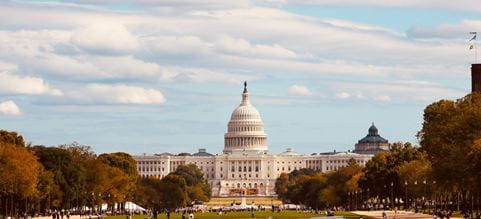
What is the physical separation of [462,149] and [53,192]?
5267cm

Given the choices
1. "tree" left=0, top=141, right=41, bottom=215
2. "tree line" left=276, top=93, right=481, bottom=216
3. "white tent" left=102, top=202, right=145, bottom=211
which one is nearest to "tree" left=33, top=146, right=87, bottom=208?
"tree" left=0, top=141, right=41, bottom=215

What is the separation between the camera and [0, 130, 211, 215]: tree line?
11438 cm

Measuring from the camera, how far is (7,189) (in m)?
114

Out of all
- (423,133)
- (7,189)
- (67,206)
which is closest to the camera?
(7,189)

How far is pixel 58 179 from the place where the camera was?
465ft

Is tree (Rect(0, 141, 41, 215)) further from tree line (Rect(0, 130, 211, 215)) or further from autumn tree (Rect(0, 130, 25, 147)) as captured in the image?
autumn tree (Rect(0, 130, 25, 147))


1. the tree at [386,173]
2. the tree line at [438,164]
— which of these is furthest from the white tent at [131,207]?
the tree at [386,173]

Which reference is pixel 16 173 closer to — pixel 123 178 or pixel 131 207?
pixel 123 178

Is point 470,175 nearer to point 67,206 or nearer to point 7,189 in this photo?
point 7,189

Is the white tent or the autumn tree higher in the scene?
the autumn tree

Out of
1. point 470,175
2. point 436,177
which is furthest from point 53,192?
point 470,175

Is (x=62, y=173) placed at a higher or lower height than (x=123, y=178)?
lower

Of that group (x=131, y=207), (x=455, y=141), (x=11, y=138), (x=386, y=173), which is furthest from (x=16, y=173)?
(x=131, y=207)

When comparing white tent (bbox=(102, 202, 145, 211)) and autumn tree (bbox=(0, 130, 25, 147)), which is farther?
white tent (bbox=(102, 202, 145, 211))
